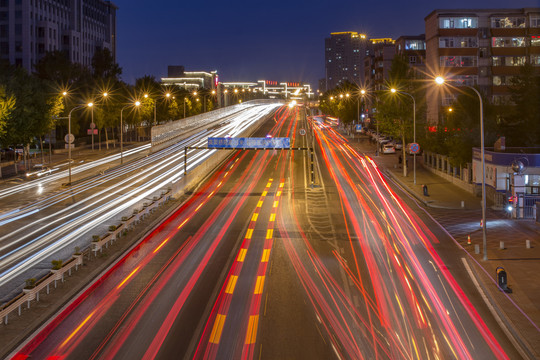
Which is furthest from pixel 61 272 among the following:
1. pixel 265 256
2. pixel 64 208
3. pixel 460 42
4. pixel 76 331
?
pixel 460 42

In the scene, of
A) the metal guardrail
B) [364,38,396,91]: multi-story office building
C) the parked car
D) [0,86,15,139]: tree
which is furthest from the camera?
[364,38,396,91]: multi-story office building

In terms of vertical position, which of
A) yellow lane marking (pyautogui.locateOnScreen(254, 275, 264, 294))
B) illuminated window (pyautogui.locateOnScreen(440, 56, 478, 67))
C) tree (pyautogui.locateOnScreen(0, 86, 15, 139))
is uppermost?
illuminated window (pyautogui.locateOnScreen(440, 56, 478, 67))

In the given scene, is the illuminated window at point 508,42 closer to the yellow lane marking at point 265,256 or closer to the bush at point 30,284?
the yellow lane marking at point 265,256

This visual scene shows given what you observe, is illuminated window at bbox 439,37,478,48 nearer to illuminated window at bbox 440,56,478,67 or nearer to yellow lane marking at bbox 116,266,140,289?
illuminated window at bbox 440,56,478,67

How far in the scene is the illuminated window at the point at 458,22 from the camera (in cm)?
8056

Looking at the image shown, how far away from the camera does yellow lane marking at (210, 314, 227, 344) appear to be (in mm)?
16031

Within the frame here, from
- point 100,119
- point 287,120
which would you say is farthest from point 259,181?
point 287,120

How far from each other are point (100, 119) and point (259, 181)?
144 ft

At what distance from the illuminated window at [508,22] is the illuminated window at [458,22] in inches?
112

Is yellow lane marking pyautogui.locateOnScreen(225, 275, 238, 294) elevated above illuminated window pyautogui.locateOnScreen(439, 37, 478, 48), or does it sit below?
below

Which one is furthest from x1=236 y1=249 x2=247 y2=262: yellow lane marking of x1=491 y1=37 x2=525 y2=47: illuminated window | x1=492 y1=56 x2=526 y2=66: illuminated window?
x1=491 y1=37 x2=525 y2=47: illuminated window

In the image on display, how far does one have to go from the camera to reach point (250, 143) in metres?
56.2

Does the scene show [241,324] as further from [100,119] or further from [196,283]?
[100,119]

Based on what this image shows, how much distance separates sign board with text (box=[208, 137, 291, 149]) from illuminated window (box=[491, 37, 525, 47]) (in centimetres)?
4418
